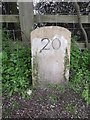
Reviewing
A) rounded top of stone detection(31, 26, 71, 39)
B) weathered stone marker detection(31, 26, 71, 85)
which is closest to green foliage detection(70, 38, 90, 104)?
weathered stone marker detection(31, 26, 71, 85)

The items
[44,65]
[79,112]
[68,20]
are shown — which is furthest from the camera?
[68,20]

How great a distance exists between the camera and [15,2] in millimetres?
3133

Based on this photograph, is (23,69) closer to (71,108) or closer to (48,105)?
(48,105)

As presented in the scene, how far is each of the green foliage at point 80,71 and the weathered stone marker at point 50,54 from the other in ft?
0.36

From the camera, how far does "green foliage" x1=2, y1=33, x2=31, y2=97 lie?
2.65 m

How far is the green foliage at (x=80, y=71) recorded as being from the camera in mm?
2657

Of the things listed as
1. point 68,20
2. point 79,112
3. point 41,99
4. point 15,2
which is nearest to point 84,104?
point 79,112

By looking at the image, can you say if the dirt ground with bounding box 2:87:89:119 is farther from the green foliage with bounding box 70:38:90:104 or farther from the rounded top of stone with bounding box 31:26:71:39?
the rounded top of stone with bounding box 31:26:71:39

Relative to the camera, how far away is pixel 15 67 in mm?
2820

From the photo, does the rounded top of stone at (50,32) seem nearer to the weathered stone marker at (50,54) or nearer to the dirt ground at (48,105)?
the weathered stone marker at (50,54)

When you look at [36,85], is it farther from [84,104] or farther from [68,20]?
[68,20]

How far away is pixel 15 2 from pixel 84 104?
1.34 meters

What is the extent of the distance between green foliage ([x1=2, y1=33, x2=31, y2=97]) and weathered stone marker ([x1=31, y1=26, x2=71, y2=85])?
120mm

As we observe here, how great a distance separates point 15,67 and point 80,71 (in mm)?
634
